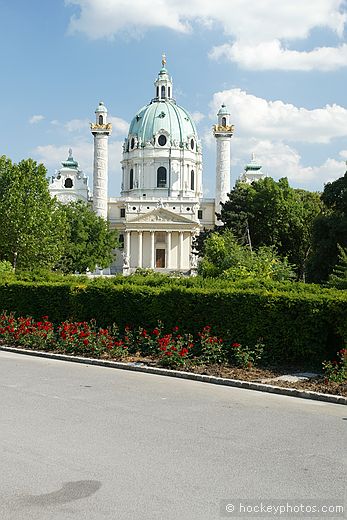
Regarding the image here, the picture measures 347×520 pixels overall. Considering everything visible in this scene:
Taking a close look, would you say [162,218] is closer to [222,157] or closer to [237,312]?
[222,157]

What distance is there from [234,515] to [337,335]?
884cm

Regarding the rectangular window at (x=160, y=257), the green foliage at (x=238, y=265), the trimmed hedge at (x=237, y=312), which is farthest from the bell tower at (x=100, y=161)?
the trimmed hedge at (x=237, y=312)

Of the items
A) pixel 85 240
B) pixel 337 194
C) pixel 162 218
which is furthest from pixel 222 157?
pixel 337 194

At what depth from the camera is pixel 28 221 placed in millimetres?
46438

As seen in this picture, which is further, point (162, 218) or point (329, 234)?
point (162, 218)

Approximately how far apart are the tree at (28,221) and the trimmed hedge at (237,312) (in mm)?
27261

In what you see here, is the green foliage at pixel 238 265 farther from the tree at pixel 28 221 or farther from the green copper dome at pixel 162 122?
the green copper dome at pixel 162 122

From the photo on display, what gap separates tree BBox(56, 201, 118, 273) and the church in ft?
60.8

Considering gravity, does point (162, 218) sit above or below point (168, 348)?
above

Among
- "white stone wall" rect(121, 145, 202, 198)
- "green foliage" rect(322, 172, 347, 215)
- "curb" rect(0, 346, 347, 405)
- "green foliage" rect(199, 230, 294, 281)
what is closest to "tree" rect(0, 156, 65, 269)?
"green foliage" rect(199, 230, 294, 281)

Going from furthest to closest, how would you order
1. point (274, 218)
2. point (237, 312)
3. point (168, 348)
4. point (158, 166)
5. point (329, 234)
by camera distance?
point (158, 166) < point (274, 218) < point (329, 234) < point (237, 312) < point (168, 348)

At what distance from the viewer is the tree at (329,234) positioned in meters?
35.3

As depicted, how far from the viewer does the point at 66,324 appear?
18.4m

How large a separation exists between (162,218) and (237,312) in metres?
74.8
